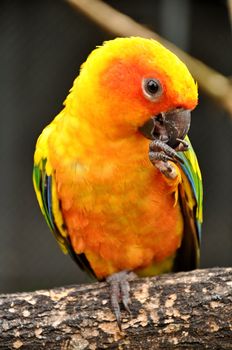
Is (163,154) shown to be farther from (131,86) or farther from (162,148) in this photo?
(131,86)

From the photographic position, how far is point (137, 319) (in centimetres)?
197

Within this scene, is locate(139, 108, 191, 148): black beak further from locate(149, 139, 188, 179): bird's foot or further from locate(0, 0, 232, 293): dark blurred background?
locate(0, 0, 232, 293): dark blurred background

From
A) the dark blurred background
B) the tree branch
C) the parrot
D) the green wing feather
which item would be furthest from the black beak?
the dark blurred background

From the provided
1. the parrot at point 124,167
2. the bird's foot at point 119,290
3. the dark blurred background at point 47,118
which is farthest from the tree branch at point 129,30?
the dark blurred background at point 47,118

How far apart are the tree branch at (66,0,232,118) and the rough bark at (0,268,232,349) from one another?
668mm

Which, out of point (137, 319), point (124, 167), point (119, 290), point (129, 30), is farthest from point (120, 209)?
point (129, 30)

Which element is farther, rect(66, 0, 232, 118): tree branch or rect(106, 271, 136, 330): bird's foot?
rect(66, 0, 232, 118): tree branch

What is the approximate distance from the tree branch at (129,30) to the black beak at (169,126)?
1.17ft

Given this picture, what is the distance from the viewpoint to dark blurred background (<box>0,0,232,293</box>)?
354 cm

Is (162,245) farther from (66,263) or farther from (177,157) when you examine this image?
(66,263)

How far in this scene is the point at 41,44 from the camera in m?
3.65

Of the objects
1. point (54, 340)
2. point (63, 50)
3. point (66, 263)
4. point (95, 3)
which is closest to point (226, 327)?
point (54, 340)

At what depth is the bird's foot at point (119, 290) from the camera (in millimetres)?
1999

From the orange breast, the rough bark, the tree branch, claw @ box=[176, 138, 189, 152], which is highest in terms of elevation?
the tree branch
